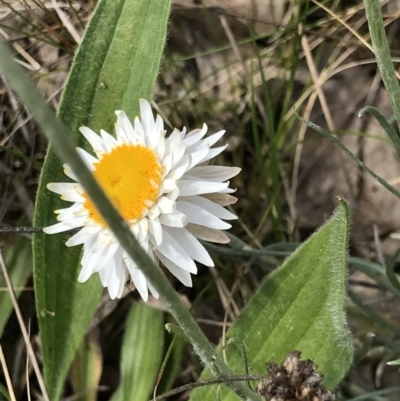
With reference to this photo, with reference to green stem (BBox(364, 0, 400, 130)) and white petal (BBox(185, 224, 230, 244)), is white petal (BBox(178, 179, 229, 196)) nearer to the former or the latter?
white petal (BBox(185, 224, 230, 244))

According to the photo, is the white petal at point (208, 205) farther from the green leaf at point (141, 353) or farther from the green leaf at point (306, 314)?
the green leaf at point (141, 353)

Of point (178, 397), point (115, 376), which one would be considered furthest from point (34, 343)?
point (178, 397)

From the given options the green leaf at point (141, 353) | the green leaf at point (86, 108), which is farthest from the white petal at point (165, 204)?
the green leaf at point (141, 353)

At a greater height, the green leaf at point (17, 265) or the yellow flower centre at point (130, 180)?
the yellow flower centre at point (130, 180)

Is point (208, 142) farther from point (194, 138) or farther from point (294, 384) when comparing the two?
point (294, 384)

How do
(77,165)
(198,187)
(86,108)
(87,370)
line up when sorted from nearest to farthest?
(77,165)
(198,187)
(86,108)
(87,370)

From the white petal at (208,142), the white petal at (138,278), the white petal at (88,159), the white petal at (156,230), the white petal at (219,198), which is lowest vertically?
the white petal at (138,278)

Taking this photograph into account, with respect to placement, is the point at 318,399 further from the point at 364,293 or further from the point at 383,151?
the point at 383,151

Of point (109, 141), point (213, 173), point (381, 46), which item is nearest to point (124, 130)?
point (109, 141)
